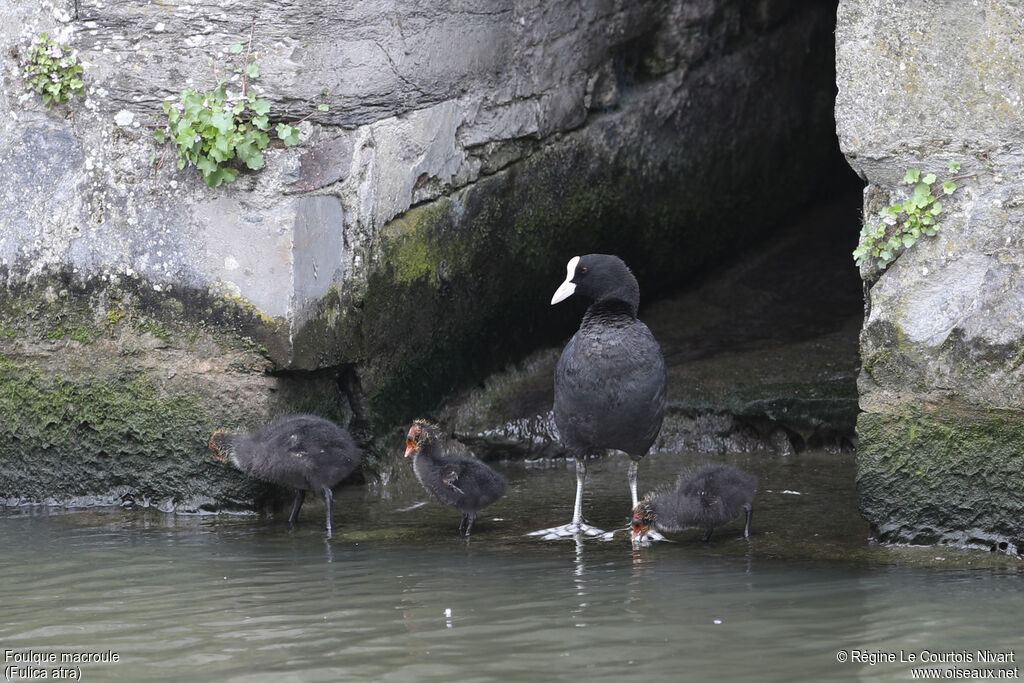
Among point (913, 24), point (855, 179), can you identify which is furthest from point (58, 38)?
point (855, 179)

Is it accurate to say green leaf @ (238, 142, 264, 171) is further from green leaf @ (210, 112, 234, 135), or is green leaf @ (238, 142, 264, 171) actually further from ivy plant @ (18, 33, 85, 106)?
ivy plant @ (18, 33, 85, 106)

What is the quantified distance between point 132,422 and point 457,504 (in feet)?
5.54

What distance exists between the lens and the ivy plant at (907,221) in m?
5.51

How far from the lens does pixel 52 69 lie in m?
6.46

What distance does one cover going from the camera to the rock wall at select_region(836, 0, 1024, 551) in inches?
213

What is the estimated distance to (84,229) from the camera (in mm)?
6574

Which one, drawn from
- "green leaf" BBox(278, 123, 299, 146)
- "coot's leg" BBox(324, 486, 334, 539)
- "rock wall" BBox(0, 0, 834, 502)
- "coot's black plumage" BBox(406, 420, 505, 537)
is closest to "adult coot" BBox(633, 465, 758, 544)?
"coot's black plumage" BBox(406, 420, 505, 537)

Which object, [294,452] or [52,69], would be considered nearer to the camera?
[294,452]

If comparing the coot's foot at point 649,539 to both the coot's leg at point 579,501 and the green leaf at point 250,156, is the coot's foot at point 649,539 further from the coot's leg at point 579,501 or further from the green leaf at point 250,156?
the green leaf at point 250,156

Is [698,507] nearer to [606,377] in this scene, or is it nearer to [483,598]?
[606,377]

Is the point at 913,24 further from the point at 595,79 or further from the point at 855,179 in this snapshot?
the point at 855,179

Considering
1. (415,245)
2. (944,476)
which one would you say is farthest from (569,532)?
(415,245)

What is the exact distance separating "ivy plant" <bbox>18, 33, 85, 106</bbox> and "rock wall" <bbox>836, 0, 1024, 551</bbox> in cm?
357

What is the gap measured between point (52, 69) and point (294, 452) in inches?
86.4
